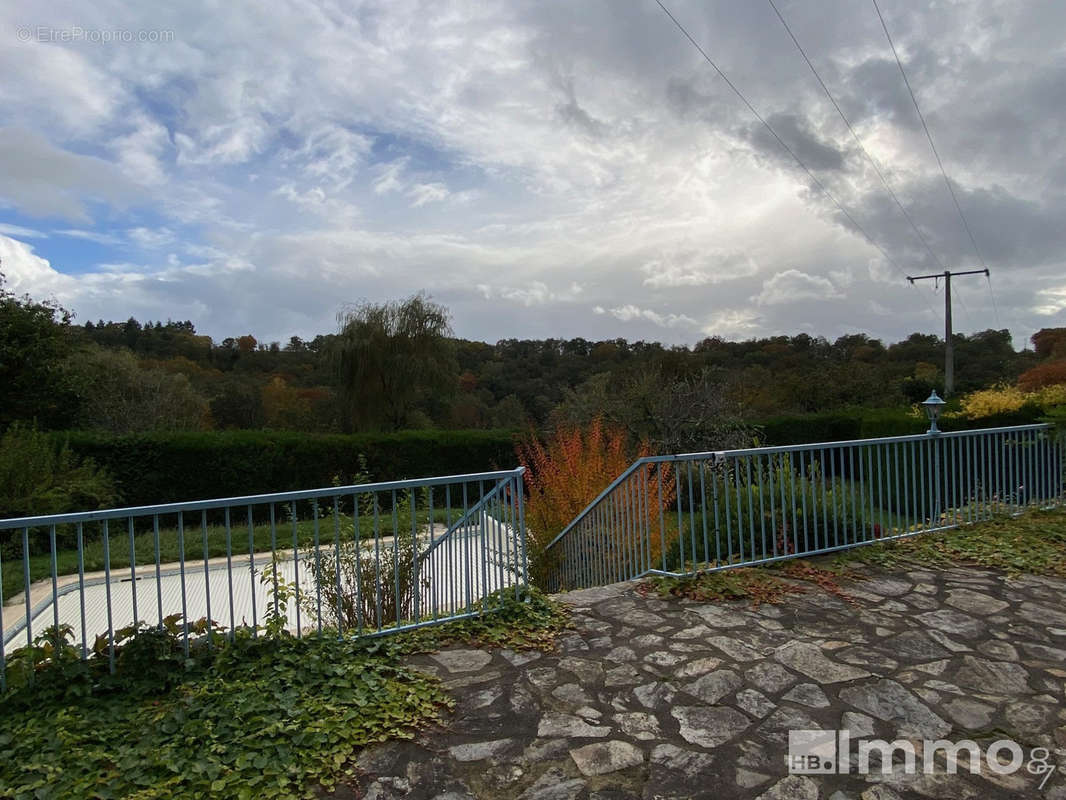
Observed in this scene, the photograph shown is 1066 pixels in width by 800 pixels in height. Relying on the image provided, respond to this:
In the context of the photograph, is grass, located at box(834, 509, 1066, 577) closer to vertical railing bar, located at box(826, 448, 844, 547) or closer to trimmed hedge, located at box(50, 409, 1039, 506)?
vertical railing bar, located at box(826, 448, 844, 547)

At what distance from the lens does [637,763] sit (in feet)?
8.01

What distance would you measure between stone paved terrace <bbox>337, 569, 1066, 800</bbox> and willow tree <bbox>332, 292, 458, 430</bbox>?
16.9 meters

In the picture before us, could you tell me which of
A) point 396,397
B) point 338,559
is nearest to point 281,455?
point 396,397

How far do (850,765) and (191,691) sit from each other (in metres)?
2.78

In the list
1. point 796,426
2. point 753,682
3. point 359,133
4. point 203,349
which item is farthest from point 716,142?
point 203,349

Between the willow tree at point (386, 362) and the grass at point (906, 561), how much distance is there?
1650 centimetres

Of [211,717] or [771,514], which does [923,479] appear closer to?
[771,514]

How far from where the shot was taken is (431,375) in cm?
2067

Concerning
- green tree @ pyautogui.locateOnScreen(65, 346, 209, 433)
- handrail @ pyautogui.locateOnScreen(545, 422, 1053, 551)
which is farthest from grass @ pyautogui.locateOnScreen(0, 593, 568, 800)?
green tree @ pyautogui.locateOnScreen(65, 346, 209, 433)

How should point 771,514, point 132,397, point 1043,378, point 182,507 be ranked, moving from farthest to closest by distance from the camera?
point 132,397 < point 1043,378 < point 771,514 < point 182,507

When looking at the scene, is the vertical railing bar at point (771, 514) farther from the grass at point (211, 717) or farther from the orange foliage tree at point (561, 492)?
the grass at point (211, 717)

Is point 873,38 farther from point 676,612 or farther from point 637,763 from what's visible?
point 637,763

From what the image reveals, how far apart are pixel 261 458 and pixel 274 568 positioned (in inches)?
→ 419

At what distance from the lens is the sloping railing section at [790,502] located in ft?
16.0
